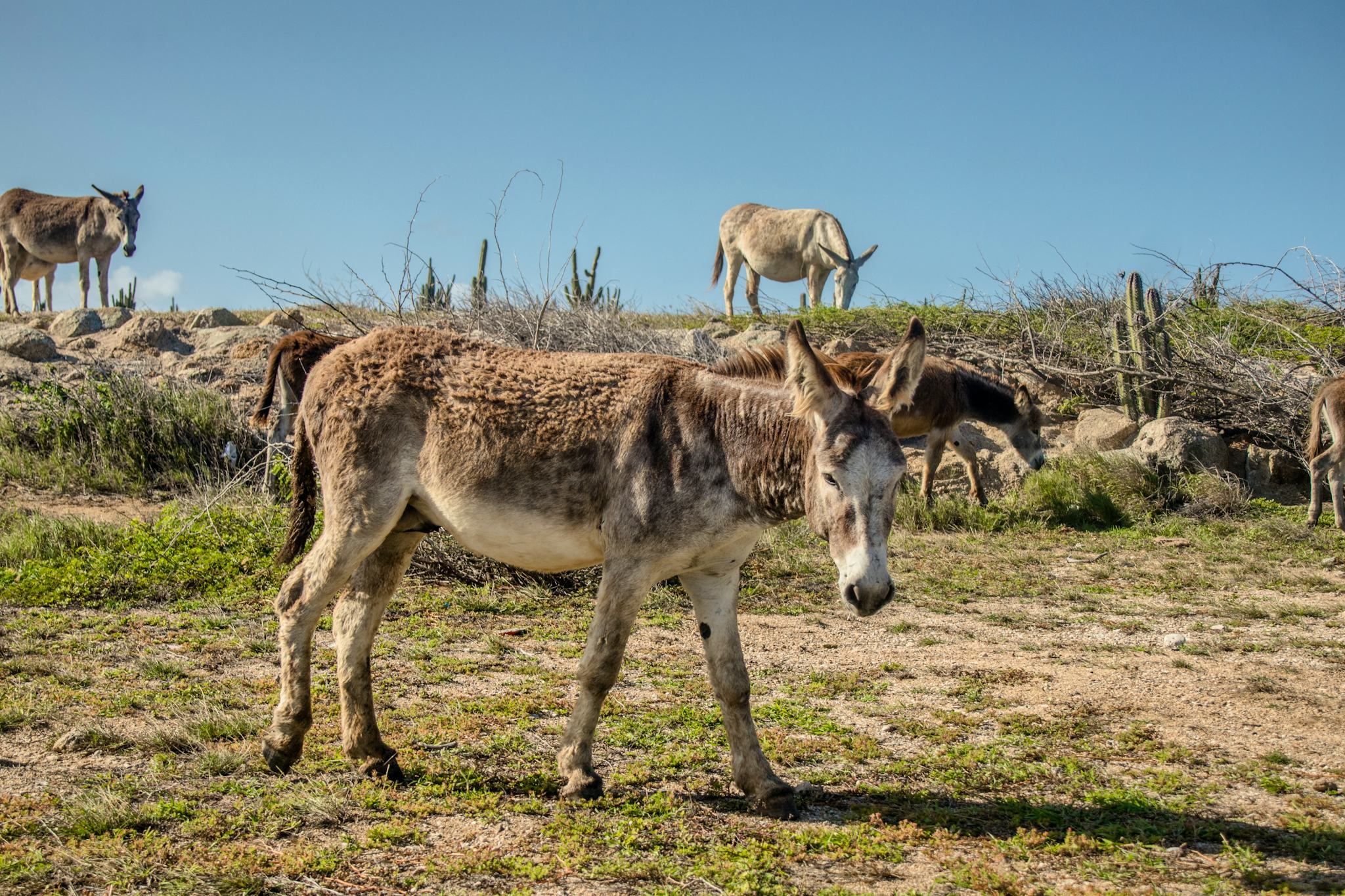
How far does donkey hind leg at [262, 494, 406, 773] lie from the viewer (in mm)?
4805

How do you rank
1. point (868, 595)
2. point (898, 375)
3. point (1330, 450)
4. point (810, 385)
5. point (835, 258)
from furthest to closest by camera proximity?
1. point (835, 258)
2. point (1330, 450)
3. point (898, 375)
4. point (810, 385)
5. point (868, 595)

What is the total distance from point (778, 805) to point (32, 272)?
24.6 m

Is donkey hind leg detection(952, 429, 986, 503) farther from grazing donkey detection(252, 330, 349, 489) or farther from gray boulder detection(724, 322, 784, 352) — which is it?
grazing donkey detection(252, 330, 349, 489)

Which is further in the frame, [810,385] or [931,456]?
[931,456]

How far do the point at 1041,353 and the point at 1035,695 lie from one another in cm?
1085

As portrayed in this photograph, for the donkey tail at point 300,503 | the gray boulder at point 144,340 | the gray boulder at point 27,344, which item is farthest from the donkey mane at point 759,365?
the gray boulder at point 144,340

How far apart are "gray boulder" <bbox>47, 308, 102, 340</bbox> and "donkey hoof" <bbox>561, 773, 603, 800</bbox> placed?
54.6 ft

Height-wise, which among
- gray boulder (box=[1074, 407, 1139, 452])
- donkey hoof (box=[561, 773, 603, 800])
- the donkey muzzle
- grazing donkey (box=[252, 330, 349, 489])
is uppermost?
grazing donkey (box=[252, 330, 349, 489])

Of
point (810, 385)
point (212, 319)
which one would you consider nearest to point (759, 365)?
point (810, 385)

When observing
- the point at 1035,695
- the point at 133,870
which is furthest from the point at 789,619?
the point at 133,870

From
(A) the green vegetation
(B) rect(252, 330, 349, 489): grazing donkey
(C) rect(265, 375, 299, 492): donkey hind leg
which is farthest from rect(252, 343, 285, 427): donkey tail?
(A) the green vegetation

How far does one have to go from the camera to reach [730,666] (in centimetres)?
478

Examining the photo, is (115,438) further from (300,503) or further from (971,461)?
(971,461)

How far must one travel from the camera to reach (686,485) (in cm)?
454
